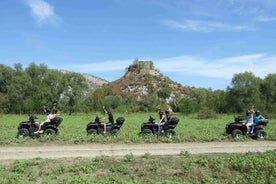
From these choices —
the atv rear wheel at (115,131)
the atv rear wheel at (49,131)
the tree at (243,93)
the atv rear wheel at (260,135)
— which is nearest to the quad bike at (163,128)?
the atv rear wheel at (115,131)

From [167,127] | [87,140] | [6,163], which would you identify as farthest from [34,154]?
[167,127]

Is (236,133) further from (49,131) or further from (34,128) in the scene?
(34,128)

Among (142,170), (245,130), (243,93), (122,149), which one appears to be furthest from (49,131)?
(243,93)

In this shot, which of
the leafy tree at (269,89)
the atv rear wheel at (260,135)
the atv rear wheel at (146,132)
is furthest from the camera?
the leafy tree at (269,89)

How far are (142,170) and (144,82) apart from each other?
125 metres

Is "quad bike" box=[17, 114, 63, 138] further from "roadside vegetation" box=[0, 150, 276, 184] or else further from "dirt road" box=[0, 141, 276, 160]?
"roadside vegetation" box=[0, 150, 276, 184]

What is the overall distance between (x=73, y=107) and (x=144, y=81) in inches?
2506

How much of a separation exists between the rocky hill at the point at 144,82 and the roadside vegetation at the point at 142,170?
113m

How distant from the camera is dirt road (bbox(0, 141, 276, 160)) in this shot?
609 inches

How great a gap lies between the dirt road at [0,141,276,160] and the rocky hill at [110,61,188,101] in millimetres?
107732

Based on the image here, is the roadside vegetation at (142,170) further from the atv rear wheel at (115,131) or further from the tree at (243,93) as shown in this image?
the tree at (243,93)

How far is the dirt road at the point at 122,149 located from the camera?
15477mm

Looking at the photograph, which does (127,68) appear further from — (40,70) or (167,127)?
(167,127)

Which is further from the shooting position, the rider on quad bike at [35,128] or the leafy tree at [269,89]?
the leafy tree at [269,89]
